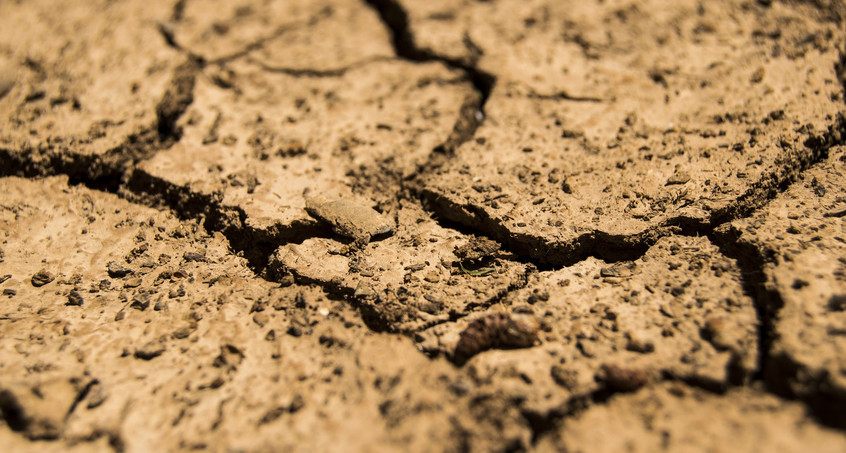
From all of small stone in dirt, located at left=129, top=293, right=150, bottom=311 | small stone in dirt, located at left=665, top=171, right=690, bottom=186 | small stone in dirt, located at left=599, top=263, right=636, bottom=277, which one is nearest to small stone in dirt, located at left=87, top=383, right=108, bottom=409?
small stone in dirt, located at left=129, top=293, right=150, bottom=311

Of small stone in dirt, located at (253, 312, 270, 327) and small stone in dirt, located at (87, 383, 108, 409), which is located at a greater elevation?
small stone in dirt, located at (253, 312, 270, 327)

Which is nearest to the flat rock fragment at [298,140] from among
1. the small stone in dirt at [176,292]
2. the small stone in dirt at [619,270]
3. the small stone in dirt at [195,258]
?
the small stone in dirt at [195,258]

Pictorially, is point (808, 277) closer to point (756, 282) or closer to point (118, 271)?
point (756, 282)

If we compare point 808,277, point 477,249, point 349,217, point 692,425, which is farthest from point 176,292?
point 808,277

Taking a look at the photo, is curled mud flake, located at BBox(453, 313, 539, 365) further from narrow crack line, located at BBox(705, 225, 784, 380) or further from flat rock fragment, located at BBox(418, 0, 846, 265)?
narrow crack line, located at BBox(705, 225, 784, 380)

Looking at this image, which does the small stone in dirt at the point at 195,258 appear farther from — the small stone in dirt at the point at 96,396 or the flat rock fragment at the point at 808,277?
the flat rock fragment at the point at 808,277
